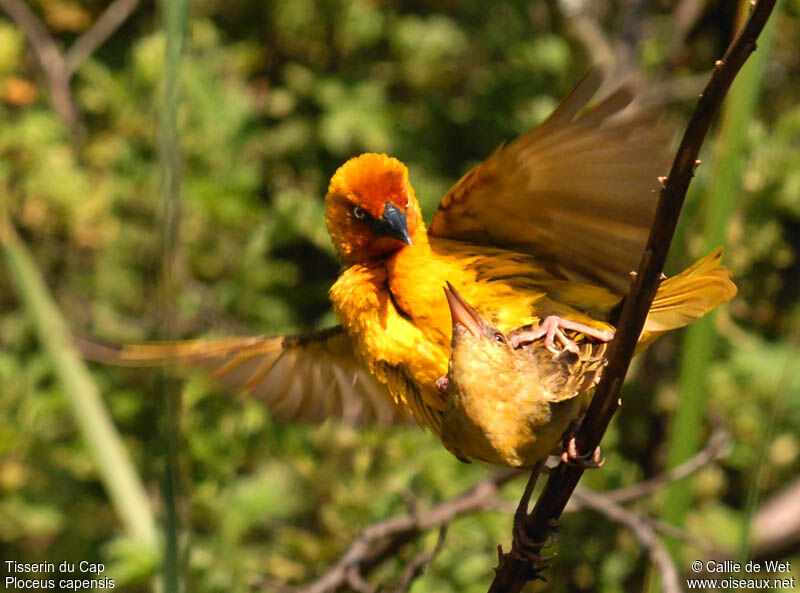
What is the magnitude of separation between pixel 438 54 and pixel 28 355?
1.75 metres

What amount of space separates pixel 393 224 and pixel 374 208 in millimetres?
77

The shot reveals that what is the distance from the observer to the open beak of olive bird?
150 centimetres

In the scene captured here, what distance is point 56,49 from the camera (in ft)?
13.1

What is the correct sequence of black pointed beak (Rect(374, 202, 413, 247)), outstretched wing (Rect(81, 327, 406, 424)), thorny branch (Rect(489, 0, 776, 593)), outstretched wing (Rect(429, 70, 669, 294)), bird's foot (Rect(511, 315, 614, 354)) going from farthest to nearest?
outstretched wing (Rect(81, 327, 406, 424))
black pointed beak (Rect(374, 202, 413, 247))
outstretched wing (Rect(429, 70, 669, 294))
bird's foot (Rect(511, 315, 614, 354))
thorny branch (Rect(489, 0, 776, 593))

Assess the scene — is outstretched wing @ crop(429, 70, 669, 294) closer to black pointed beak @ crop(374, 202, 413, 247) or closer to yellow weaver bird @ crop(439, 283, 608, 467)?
black pointed beak @ crop(374, 202, 413, 247)

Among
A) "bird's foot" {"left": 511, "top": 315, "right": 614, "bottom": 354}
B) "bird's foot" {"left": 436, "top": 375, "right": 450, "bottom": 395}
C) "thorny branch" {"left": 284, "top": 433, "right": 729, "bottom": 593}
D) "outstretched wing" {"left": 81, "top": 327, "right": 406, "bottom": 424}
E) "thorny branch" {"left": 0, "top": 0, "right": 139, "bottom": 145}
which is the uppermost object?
"thorny branch" {"left": 0, "top": 0, "right": 139, "bottom": 145}

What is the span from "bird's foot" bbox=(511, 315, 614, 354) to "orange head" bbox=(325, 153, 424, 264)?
1.54 ft

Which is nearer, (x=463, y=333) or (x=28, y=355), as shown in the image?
(x=463, y=333)

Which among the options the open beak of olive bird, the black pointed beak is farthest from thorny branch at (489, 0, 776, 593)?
the black pointed beak

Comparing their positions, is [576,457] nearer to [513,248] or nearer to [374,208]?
[513,248]

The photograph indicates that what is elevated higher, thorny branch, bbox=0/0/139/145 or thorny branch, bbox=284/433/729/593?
thorny branch, bbox=0/0/139/145

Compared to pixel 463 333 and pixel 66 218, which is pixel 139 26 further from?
pixel 463 333

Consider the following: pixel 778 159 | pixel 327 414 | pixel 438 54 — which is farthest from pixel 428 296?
pixel 438 54

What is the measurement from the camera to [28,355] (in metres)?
3.53
